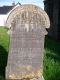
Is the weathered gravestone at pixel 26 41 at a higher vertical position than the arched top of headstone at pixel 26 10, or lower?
lower

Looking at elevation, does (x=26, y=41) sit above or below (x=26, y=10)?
below

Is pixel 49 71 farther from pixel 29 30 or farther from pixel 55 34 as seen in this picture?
pixel 55 34

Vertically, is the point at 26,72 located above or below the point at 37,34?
below

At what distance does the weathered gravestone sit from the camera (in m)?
8.20

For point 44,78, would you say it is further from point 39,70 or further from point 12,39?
point 12,39

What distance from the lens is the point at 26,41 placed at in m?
8.27

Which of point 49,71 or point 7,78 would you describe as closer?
point 7,78

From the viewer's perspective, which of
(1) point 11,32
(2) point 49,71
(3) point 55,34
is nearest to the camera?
(1) point 11,32

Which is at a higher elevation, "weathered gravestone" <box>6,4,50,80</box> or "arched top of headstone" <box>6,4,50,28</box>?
"arched top of headstone" <box>6,4,50,28</box>

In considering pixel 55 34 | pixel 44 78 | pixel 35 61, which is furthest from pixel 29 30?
pixel 55 34

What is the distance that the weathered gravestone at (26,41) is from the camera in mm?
8195

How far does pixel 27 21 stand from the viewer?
8.30 m

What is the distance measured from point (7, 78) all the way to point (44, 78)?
108 centimetres

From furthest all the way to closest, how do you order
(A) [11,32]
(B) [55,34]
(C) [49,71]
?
(B) [55,34] → (C) [49,71] → (A) [11,32]
